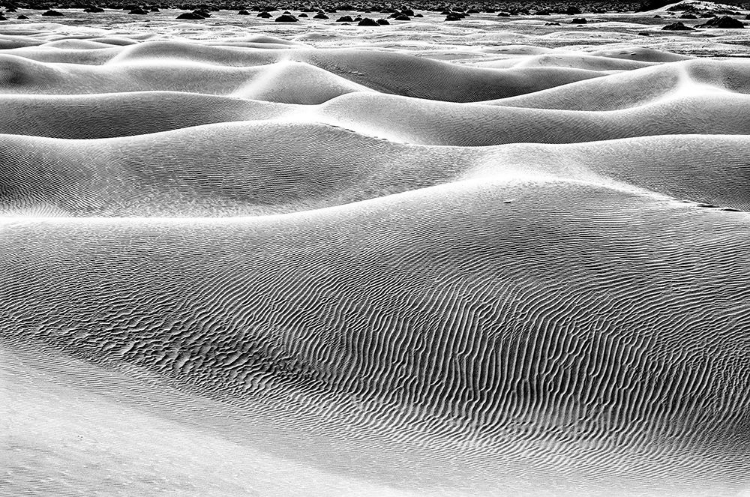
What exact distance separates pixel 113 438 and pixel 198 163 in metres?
3.61

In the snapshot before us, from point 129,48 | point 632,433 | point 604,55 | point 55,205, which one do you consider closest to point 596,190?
point 632,433

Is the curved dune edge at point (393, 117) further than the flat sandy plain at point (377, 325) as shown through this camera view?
Yes

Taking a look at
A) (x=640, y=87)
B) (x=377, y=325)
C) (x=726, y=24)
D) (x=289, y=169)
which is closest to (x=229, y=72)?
(x=640, y=87)

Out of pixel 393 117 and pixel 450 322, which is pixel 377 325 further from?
pixel 393 117

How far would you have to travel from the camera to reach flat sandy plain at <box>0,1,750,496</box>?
2.48 meters

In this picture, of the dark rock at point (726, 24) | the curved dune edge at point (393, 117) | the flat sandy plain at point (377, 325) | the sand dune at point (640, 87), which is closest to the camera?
the flat sandy plain at point (377, 325)

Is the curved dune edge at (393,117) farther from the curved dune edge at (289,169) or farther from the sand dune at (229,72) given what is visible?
the sand dune at (229,72)

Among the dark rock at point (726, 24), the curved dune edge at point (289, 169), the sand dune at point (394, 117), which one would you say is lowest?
the dark rock at point (726, 24)

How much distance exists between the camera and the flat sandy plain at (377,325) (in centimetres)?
248

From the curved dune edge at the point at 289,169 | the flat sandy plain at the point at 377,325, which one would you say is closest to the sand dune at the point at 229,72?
the curved dune edge at the point at 289,169

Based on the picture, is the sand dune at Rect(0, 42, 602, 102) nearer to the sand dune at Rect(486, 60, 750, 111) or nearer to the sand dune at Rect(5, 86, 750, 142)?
the sand dune at Rect(486, 60, 750, 111)

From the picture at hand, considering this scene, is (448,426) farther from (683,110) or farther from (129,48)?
(129,48)

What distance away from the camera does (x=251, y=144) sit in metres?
5.84

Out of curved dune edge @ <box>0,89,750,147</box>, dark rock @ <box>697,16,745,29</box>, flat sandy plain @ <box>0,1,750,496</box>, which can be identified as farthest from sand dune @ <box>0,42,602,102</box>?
dark rock @ <box>697,16,745,29</box>
